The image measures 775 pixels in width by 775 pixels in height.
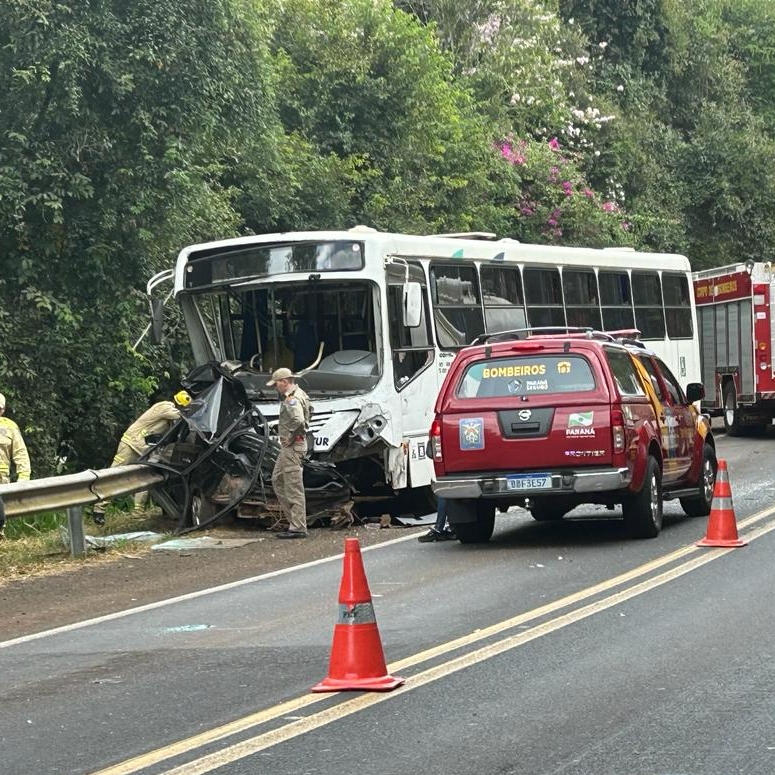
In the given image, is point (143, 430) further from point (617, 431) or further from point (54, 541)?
point (617, 431)

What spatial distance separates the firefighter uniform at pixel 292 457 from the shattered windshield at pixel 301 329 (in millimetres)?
1622

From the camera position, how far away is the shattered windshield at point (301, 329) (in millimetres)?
17953

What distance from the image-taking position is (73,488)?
15.3m

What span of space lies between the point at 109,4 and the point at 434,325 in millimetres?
5627

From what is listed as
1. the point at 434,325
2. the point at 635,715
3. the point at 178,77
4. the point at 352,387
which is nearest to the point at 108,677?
the point at 635,715

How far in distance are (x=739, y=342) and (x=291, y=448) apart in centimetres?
1790

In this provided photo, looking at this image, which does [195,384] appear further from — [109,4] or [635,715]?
[635,715]

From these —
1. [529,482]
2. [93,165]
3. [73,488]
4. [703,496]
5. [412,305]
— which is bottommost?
[703,496]

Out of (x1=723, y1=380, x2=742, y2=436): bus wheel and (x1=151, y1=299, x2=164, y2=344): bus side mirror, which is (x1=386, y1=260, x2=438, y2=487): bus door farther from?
(x1=723, y1=380, x2=742, y2=436): bus wheel

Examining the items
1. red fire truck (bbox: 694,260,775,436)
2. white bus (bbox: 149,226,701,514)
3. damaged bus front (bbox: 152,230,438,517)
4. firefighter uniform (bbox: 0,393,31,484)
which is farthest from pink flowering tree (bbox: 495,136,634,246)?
firefighter uniform (bbox: 0,393,31,484)

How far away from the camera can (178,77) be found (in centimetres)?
1991

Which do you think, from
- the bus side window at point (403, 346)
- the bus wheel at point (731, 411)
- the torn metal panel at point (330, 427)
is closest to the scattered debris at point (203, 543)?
the torn metal panel at point (330, 427)

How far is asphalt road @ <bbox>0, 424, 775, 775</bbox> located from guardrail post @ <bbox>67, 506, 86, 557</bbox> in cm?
266

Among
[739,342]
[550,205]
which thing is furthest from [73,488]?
[550,205]
